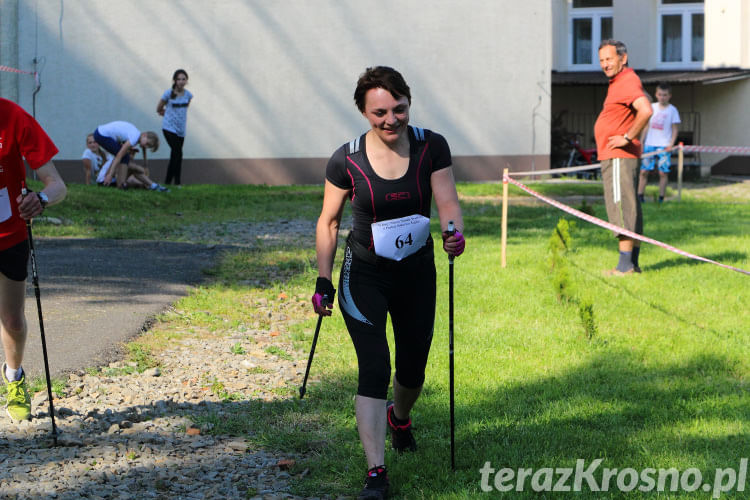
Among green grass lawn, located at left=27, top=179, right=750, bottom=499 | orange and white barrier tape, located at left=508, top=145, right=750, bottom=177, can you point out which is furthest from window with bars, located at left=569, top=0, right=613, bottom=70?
green grass lawn, located at left=27, top=179, right=750, bottom=499

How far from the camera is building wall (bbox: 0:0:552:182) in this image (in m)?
21.6

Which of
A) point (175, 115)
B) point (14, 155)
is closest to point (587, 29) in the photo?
point (175, 115)

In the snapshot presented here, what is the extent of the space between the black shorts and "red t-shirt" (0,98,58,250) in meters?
0.03

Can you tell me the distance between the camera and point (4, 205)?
16.2 ft

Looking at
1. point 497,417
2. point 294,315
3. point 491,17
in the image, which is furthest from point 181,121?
point 497,417

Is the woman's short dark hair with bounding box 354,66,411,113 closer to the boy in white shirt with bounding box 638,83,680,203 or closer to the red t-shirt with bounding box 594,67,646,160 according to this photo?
the red t-shirt with bounding box 594,67,646,160

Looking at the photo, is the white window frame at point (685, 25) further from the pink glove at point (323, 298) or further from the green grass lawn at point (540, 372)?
the pink glove at point (323, 298)

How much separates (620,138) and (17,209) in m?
5.90

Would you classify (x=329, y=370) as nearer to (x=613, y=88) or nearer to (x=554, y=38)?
(x=613, y=88)

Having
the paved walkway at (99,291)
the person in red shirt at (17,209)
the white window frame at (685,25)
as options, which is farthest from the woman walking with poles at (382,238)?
the white window frame at (685,25)

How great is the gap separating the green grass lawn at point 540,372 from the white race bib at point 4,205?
1.63 metres

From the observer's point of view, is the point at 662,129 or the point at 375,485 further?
the point at 662,129

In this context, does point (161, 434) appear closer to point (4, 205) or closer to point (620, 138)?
point (4, 205)

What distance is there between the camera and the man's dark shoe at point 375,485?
400 cm
